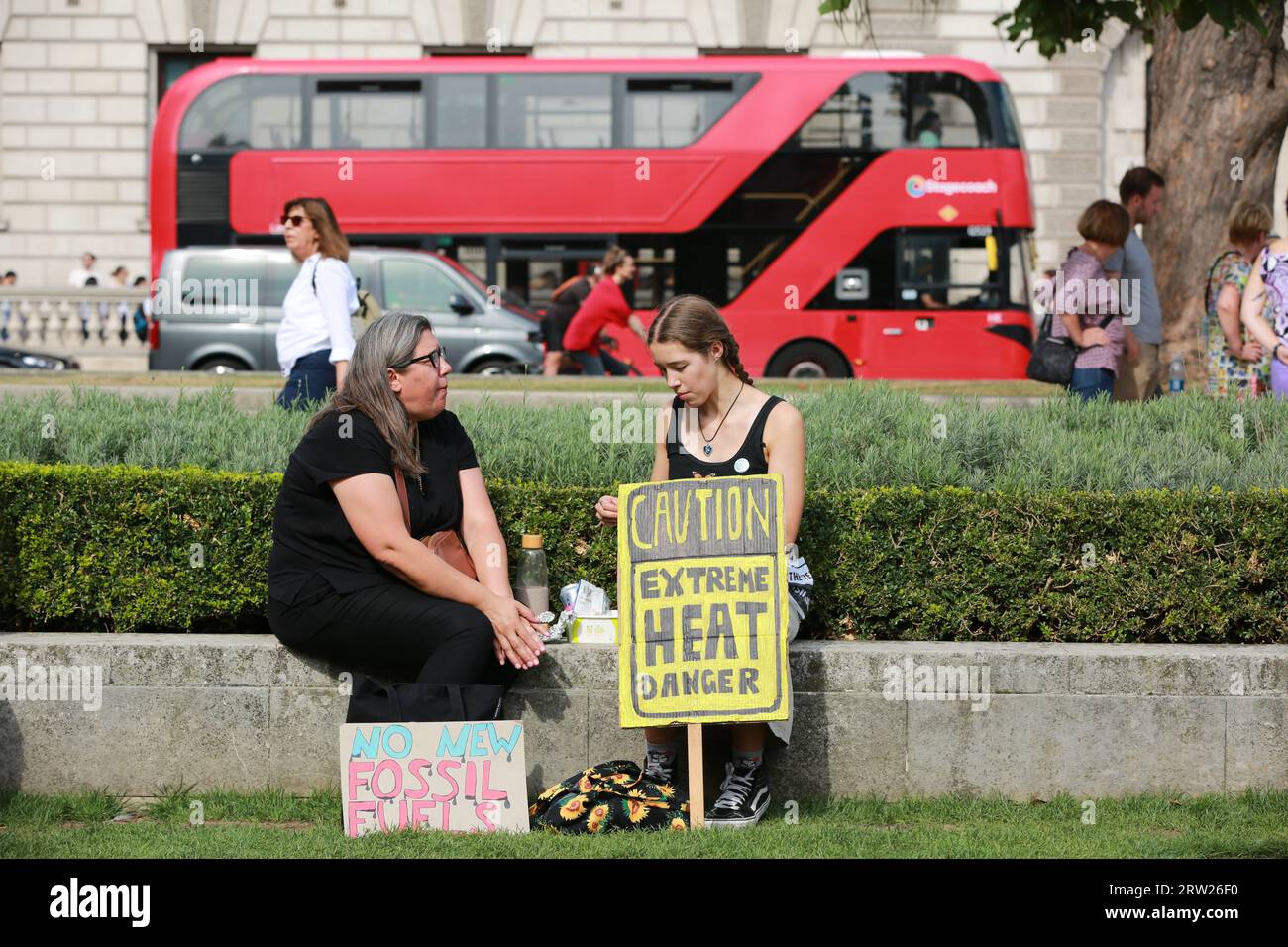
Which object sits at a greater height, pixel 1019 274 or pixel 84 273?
pixel 84 273

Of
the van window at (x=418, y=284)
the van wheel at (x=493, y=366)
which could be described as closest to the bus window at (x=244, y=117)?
the van window at (x=418, y=284)

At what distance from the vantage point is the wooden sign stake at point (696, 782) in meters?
4.98

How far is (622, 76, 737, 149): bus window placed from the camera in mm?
18641

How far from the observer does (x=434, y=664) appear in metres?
5.01

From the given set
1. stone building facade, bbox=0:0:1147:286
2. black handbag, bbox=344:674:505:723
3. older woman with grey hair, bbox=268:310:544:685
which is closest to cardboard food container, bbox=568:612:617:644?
older woman with grey hair, bbox=268:310:544:685

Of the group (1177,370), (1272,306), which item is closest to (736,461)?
(1272,306)

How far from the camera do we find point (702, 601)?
16.8 feet

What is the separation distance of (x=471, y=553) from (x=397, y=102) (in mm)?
14377

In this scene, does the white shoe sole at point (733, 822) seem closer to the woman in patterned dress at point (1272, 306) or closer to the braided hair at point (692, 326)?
the braided hair at point (692, 326)

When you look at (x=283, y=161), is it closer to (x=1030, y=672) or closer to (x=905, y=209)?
(x=905, y=209)

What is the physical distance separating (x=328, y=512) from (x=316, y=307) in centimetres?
306

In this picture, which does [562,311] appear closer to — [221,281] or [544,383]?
[221,281]

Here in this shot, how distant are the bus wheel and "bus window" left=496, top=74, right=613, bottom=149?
10.7 ft

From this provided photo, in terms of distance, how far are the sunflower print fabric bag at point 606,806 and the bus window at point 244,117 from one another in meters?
15.2
